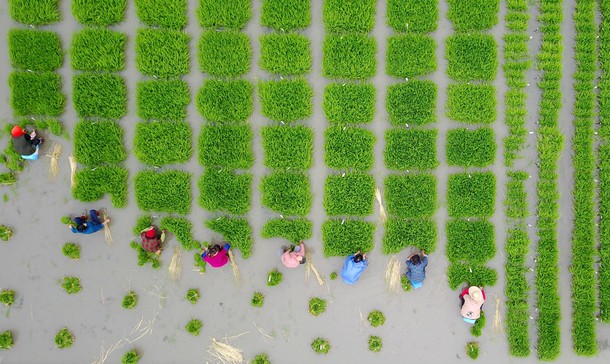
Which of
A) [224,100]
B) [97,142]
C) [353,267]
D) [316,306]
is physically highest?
[224,100]

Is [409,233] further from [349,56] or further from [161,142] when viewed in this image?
[161,142]

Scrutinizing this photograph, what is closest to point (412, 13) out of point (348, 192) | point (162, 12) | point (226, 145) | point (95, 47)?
point (348, 192)

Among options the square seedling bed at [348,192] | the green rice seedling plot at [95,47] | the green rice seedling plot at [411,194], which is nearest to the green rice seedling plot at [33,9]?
the green rice seedling plot at [95,47]

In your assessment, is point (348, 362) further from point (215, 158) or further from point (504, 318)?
point (215, 158)

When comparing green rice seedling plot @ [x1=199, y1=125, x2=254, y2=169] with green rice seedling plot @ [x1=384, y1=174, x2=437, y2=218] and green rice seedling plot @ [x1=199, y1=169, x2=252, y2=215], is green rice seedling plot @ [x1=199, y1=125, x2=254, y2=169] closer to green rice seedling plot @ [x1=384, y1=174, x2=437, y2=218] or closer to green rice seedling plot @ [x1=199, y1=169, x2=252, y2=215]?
green rice seedling plot @ [x1=199, y1=169, x2=252, y2=215]

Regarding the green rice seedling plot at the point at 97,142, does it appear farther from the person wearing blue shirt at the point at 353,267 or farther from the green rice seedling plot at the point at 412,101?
the green rice seedling plot at the point at 412,101

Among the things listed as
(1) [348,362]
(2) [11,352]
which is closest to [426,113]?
(1) [348,362]
